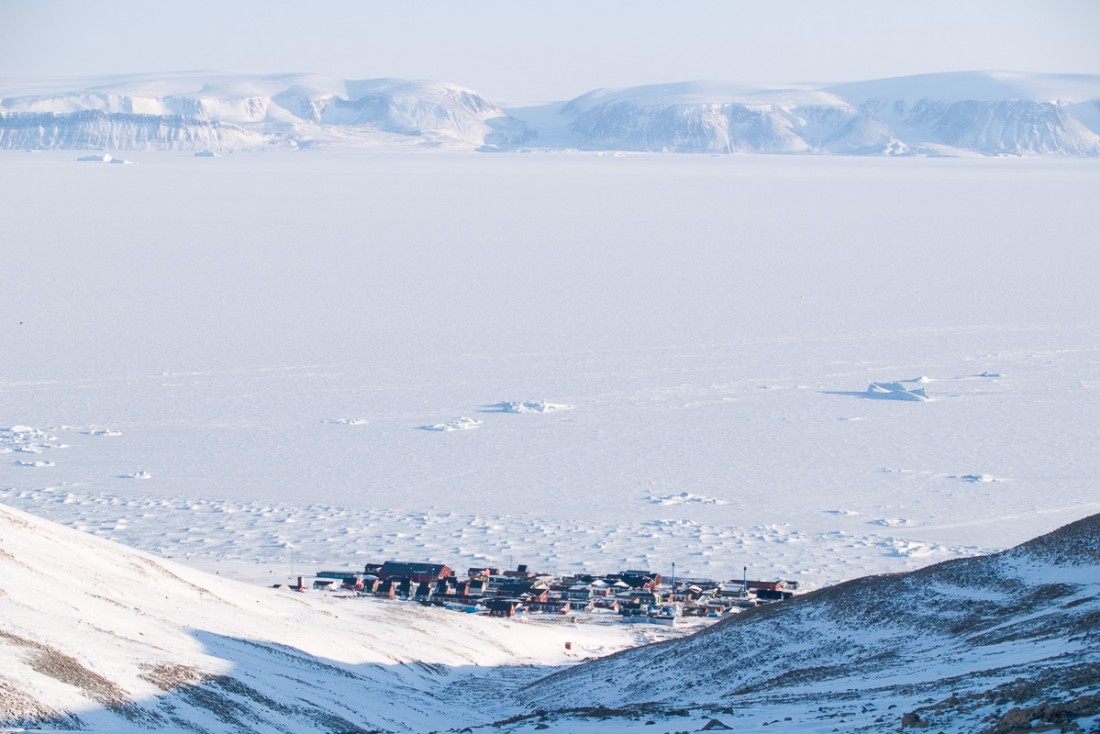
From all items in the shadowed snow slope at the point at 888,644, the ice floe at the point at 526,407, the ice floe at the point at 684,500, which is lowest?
the ice floe at the point at 684,500

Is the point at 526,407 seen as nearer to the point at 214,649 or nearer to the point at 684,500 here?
the point at 684,500

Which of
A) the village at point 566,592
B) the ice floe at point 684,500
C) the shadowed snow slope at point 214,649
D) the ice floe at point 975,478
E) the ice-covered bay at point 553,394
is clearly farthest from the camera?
the ice floe at point 975,478

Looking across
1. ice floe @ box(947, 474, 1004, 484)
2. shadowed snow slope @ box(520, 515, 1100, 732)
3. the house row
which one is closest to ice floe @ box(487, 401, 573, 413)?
ice floe @ box(947, 474, 1004, 484)

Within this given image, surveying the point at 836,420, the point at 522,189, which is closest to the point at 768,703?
the point at 836,420

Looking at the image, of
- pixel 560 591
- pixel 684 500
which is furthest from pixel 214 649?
pixel 684 500

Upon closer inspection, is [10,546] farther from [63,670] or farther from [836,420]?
[836,420]

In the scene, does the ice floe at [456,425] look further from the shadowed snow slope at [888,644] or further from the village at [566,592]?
the shadowed snow slope at [888,644]

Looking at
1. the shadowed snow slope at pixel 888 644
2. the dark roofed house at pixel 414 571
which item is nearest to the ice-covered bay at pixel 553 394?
the dark roofed house at pixel 414 571
